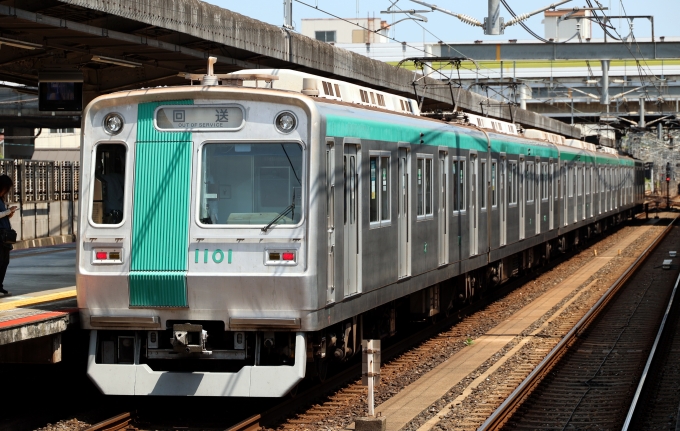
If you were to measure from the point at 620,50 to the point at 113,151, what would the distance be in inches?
825

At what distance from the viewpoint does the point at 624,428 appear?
8.53m

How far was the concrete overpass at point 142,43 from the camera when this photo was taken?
35.8ft

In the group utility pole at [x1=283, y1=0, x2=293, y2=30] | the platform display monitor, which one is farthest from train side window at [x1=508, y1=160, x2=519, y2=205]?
the platform display monitor

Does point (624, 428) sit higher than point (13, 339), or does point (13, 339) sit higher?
point (13, 339)

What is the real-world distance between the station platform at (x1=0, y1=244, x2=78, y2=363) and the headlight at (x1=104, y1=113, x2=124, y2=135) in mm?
1590

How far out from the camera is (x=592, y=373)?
37.6ft

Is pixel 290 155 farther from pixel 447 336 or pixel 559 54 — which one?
pixel 559 54

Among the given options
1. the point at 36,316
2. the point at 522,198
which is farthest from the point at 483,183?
the point at 36,316

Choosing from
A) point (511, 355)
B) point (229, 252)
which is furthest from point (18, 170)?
point (229, 252)

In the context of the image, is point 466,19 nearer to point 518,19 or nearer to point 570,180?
point 518,19

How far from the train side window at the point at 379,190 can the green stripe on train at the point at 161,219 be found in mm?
2125

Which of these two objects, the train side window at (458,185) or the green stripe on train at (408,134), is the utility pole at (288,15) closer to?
the green stripe on train at (408,134)

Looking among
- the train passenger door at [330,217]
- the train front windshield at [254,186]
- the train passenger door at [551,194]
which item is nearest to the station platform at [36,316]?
the train front windshield at [254,186]

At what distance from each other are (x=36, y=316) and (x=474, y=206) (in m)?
7.55
